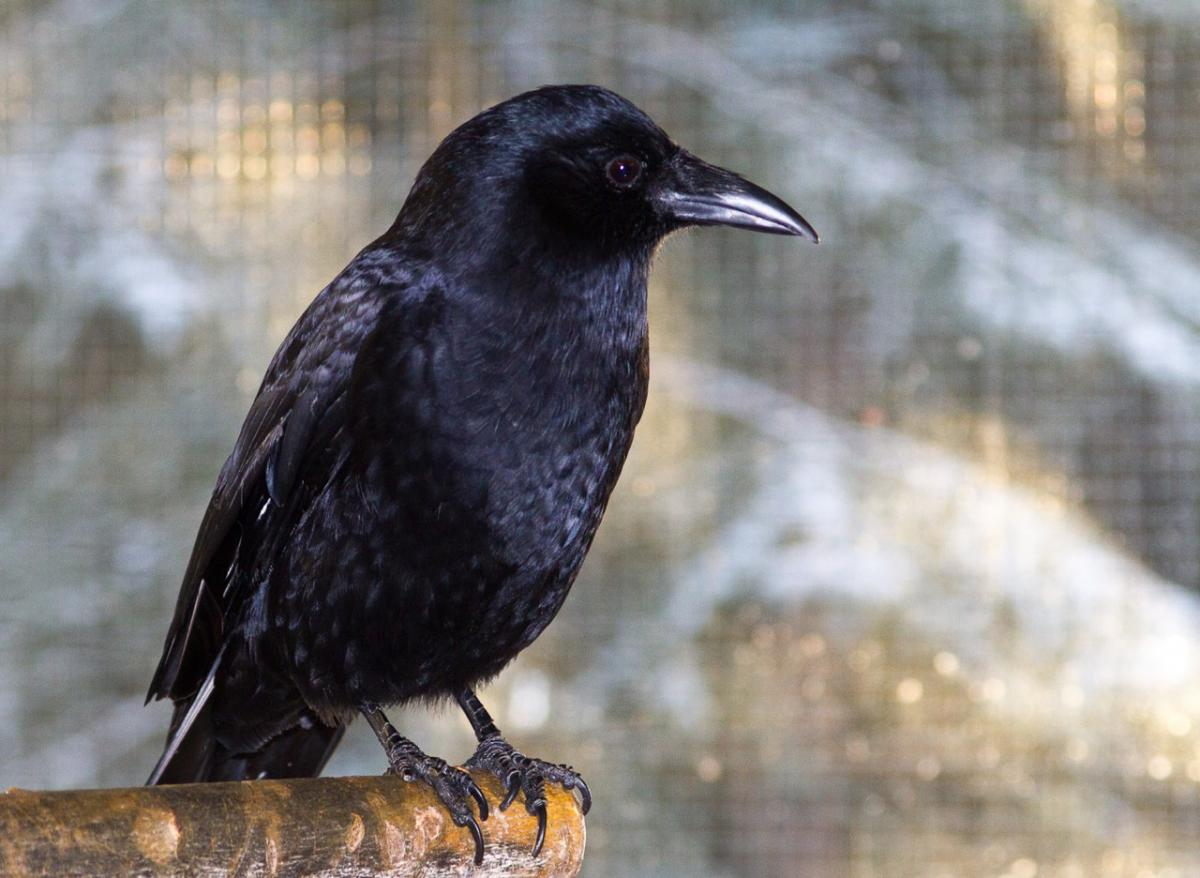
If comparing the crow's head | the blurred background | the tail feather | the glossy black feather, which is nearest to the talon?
the glossy black feather

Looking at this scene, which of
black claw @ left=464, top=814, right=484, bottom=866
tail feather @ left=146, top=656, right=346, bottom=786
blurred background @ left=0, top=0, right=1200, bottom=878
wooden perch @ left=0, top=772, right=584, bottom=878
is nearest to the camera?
wooden perch @ left=0, top=772, right=584, bottom=878

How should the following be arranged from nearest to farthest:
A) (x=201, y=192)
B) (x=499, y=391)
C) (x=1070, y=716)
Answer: (x=499, y=391) → (x=1070, y=716) → (x=201, y=192)

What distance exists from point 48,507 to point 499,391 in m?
1.87

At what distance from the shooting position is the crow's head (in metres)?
1.67

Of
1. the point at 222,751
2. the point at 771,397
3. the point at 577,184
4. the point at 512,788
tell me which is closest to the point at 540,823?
the point at 512,788

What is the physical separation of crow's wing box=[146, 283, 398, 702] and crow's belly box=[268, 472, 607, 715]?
8 centimetres

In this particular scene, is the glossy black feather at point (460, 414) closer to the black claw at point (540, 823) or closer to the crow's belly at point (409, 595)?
the crow's belly at point (409, 595)

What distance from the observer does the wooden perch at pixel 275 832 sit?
3.72 feet

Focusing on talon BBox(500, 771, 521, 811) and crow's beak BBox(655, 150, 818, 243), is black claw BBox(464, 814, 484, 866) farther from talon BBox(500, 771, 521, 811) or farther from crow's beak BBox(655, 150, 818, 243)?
crow's beak BBox(655, 150, 818, 243)

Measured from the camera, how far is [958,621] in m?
3.01

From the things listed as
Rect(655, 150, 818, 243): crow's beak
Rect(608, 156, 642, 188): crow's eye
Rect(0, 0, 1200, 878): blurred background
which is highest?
Rect(608, 156, 642, 188): crow's eye

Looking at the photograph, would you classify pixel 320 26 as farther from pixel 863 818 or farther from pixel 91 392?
pixel 863 818

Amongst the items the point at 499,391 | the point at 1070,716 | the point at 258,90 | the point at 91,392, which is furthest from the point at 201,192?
the point at 1070,716

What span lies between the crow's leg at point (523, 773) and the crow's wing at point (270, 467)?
1.04 ft
